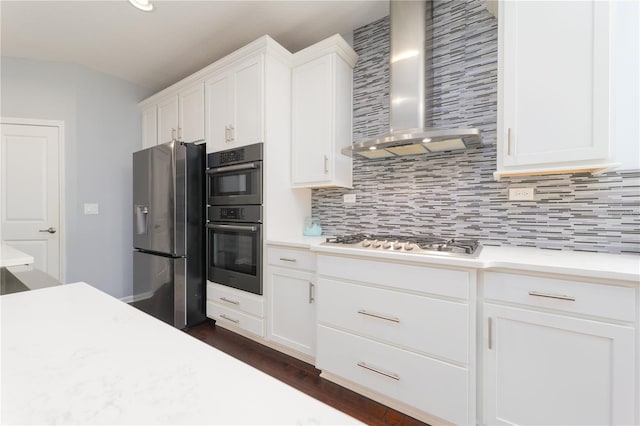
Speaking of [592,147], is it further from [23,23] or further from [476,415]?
[23,23]

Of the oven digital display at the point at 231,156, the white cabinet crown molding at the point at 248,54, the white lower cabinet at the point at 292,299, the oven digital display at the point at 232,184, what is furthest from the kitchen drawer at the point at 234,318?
the white cabinet crown molding at the point at 248,54

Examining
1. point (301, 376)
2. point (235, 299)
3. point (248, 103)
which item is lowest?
point (301, 376)

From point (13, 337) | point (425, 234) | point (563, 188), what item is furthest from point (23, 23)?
point (563, 188)

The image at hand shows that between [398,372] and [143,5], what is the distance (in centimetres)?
294

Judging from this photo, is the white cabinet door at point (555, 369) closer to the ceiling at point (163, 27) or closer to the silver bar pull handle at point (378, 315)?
the silver bar pull handle at point (378, 315)

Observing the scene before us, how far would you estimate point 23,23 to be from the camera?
2.38 metres

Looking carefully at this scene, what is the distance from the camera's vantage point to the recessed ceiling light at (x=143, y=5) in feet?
6.73

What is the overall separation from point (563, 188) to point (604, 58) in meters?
0.66

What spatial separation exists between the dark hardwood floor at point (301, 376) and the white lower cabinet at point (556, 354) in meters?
0.52

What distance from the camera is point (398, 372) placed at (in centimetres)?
152

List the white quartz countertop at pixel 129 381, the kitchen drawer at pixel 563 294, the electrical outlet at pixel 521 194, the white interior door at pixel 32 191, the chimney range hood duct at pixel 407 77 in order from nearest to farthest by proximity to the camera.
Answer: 1. the white quartz countertop at pixel 129 381
2. the kitchen drawer at pixel 563 294
3. the electrical outlet at pixel 521 194
4. the chimney range hood duct at pixel 407 77
5. the white interior door at pixel 32 191

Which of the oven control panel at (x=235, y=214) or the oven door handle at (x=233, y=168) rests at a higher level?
the oven door handle at (x=233, y=168)

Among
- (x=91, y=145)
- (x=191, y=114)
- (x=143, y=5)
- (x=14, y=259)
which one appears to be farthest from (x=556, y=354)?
(x=91, y=145)

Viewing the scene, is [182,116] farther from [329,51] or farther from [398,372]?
[398,372]
